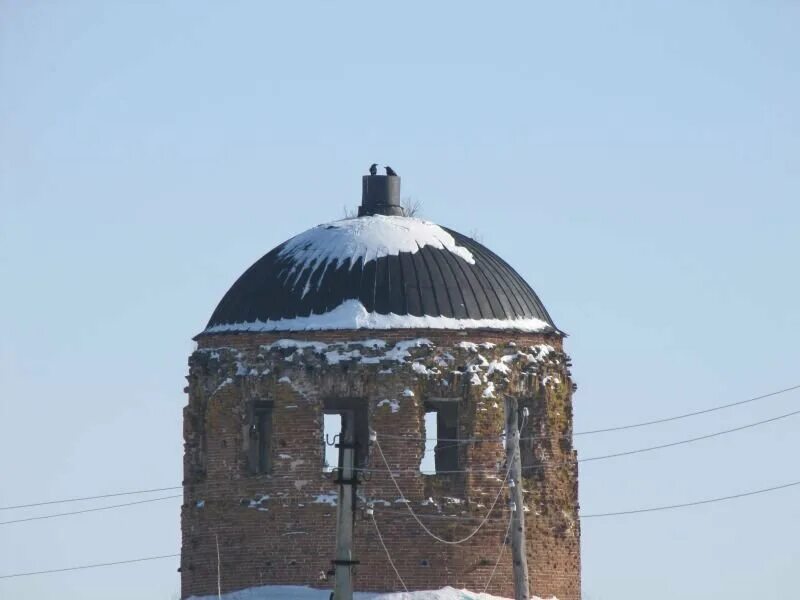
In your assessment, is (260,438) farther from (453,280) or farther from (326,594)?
(453,280)

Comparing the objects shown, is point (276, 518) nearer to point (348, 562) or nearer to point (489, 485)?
point (489, 485)

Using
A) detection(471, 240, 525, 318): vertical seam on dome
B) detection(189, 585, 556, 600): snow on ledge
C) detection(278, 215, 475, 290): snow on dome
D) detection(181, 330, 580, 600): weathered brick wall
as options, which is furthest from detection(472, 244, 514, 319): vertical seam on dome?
detection(189, 585, 556, 600): snow on ledge

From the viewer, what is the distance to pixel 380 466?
51.3 m

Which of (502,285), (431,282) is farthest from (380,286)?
(502,285)

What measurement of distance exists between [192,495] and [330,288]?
4.70 metres

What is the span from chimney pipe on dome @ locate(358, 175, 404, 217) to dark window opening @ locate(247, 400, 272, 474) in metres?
4.15

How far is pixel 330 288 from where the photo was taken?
52000 millimetres

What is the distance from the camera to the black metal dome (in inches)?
2036

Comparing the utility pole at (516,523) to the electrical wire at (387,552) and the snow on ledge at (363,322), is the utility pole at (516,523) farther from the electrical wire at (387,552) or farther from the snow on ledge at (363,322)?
Result: the snow on ledge at (363,322)

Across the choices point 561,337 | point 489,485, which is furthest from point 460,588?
point 561,337

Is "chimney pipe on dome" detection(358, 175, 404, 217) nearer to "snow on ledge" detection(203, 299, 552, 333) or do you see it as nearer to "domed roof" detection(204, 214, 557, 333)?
"domed roof" detection(204, 214, 557, 333)

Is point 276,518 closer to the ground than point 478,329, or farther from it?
closer to the ground

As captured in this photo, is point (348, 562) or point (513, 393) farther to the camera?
point (513, 393)

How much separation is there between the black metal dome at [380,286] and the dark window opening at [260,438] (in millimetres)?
1574
